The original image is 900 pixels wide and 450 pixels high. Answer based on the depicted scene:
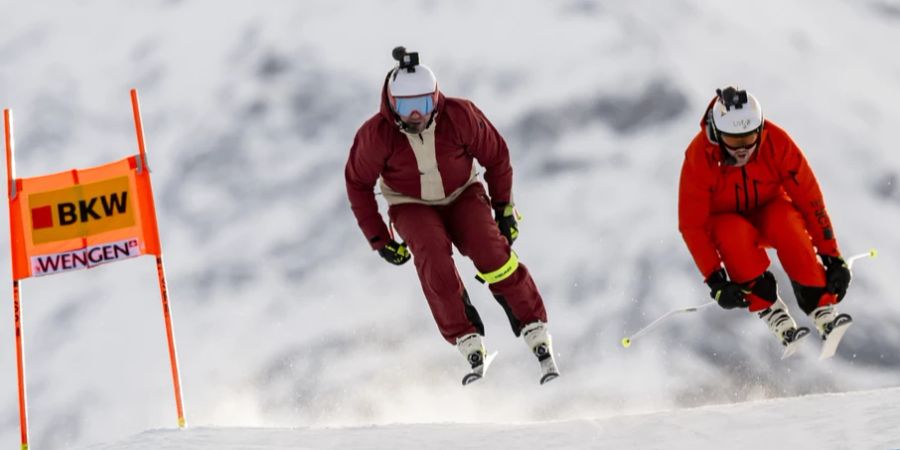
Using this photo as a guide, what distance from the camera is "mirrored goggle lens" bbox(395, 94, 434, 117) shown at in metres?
8.44

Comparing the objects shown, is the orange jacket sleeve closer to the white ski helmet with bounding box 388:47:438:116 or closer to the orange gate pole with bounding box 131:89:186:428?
the white ski helmet with bounding box 388:47:438:116

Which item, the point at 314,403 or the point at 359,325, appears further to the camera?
the point at 359,325

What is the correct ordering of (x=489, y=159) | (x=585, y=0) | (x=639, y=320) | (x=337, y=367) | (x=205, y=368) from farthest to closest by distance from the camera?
(x=585, y=0) → (x=639, y=320) → (x=337, y=367) → (x=205, y=368) → (x=489, y=159)

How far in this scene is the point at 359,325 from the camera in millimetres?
142625

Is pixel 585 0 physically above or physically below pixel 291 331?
above

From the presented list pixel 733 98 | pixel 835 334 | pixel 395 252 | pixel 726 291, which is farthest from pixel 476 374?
pixel 733 98

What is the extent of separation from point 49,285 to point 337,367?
Result: 36.5 m

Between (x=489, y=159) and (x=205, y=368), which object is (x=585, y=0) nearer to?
(x=205, y=368)

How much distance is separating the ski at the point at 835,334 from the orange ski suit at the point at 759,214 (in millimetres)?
165

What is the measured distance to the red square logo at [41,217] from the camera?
1055 cm

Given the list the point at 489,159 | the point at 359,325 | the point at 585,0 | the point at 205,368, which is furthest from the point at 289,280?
the point at 489,159

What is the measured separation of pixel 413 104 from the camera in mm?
8445

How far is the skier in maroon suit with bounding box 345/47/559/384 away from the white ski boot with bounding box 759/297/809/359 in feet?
5.29

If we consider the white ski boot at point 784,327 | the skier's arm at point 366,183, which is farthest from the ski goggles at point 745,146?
the skier's arm at point 366,183
